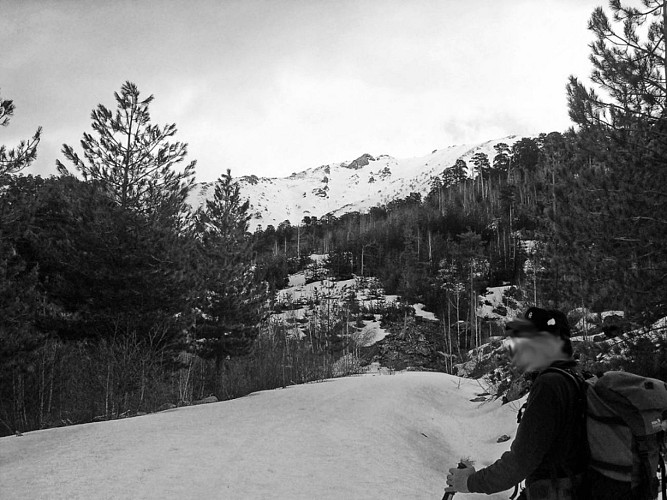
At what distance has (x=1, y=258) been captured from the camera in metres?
10.6

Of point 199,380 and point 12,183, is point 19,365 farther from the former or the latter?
point 199,380

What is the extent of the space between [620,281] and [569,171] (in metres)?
2.73

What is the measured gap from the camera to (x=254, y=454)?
555 centimetres

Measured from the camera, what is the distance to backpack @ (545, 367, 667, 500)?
5.73 ft

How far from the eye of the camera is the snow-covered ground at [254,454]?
433 centimetres

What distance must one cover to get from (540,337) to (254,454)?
4.45 meters

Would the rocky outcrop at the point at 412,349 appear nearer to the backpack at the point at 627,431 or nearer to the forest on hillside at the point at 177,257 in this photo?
the forest on hillside at the point at 177,257

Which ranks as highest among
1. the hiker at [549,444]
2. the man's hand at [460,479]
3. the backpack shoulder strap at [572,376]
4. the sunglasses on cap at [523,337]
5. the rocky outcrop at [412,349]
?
the sunglasses on cap at [523,337]

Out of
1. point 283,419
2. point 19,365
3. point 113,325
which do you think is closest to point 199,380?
point 113,325

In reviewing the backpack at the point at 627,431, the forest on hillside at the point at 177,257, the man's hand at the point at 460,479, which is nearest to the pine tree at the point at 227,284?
the forest on hillside at the point at 177,257

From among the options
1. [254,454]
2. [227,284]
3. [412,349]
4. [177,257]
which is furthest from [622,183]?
[412,349]

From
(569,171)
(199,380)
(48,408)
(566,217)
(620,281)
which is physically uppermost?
(569,171)

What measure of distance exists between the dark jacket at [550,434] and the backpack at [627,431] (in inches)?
1.9

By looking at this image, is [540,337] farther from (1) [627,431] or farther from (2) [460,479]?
(2) [460,479]
